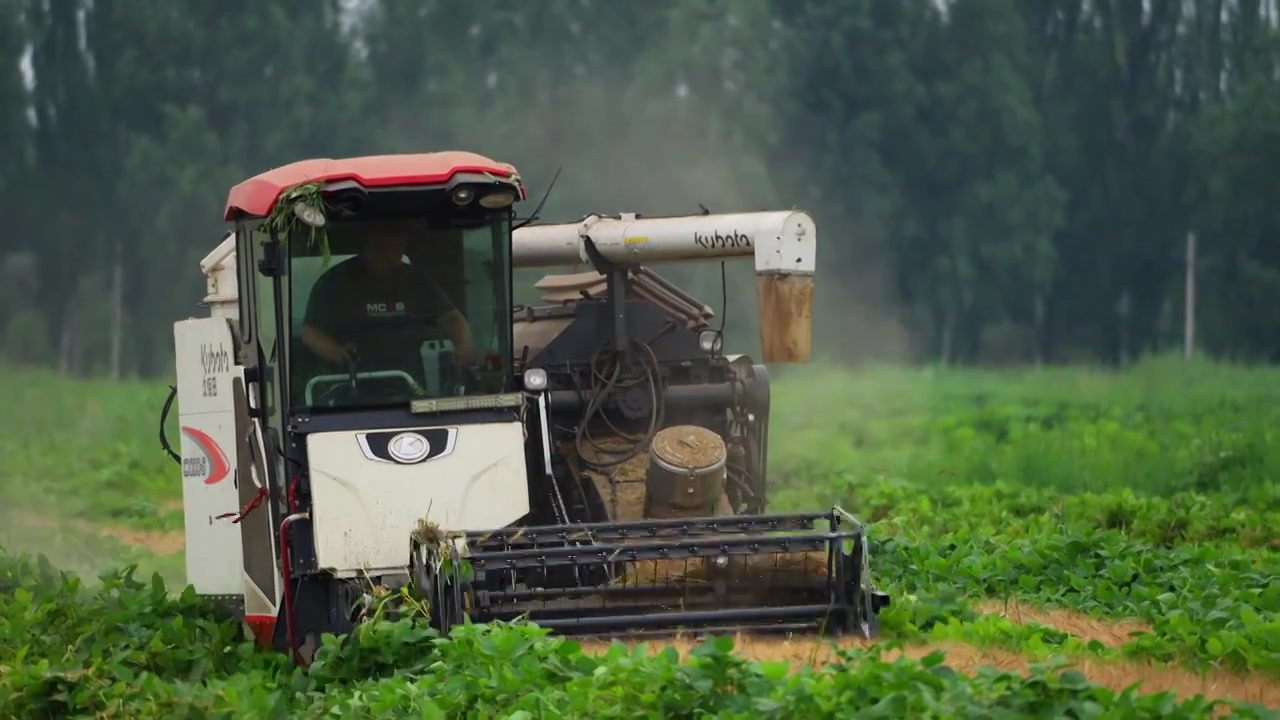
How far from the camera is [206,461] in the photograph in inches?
446

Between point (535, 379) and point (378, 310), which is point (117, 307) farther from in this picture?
point (378, 310)

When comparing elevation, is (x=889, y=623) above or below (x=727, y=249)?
below

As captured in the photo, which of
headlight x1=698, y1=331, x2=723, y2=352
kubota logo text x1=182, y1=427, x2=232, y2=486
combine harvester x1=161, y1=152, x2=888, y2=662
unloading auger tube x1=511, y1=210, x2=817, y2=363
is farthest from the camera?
headlight x1=698, y1=331, x2=723, y2=352

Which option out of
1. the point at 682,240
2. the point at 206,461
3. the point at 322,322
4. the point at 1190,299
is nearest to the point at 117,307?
the point at 1190,299

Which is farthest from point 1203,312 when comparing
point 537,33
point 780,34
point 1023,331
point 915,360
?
point 537,33

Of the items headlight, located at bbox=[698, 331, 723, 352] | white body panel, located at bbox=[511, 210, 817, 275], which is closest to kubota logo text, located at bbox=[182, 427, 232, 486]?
white body panel, located at bbox=[511, 210, 817, 275]

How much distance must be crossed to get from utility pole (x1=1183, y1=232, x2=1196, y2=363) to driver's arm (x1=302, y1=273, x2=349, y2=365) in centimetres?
3364

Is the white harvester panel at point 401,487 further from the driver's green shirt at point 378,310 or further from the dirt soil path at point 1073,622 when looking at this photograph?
the dirt soil path at point 1073,622

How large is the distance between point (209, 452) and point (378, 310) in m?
2.04

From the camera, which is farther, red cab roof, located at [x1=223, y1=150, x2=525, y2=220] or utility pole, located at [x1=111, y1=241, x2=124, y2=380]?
utility pole, located at [x1=111, y1=241, x2=124, y2=380]

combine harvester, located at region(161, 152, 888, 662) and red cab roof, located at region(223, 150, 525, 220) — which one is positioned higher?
red cab roof, located at region(223, 150, 525, 220)

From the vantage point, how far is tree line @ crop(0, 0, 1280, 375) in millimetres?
35562

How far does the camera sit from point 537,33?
119 ft

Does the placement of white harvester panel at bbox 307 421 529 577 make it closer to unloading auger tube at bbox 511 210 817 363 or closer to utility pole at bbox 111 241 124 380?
unloading auger tube at bbox 511 210 817 363
